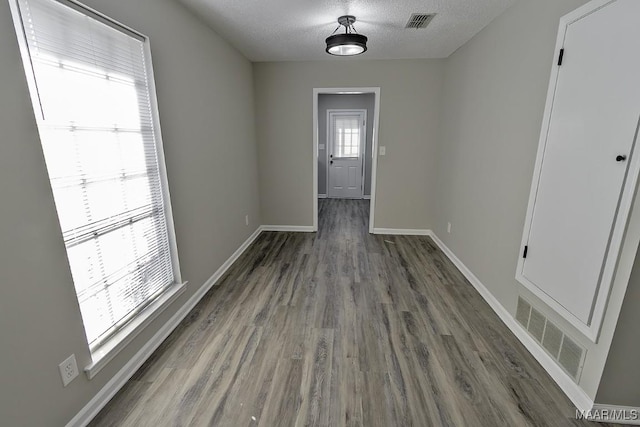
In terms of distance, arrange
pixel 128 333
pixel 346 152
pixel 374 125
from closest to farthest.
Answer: pixel 128 333, pixel 374 125, pixel 346 152

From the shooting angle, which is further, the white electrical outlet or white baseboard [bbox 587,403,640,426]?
white baseboard [bbox 587,403,640,426]

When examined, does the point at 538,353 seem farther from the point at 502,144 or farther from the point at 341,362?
the point at 502,144

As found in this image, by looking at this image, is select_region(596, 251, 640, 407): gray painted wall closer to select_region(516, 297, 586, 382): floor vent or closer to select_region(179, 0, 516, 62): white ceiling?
select_region(516, 297, 586, 382): floor vent

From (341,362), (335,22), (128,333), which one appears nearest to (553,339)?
(341,362)

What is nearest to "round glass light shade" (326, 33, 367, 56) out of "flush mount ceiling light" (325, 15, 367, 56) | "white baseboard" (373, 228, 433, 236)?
"flush mount ceiling light" (325, 15, 367, 56)

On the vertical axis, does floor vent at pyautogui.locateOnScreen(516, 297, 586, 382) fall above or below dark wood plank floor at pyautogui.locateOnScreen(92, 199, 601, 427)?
above

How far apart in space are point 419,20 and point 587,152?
1899 millimetres

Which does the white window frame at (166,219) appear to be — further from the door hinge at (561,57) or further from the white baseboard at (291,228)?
the door hinge at (561,57)

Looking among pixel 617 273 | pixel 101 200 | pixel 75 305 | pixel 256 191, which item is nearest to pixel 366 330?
pixel 617 273

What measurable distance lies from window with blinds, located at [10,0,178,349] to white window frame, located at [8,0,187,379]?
0.01 metres

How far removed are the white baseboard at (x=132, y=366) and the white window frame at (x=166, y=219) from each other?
5.5 inches

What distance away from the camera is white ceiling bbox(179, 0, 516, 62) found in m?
2.36

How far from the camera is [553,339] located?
180 cm

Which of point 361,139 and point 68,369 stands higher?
point 361,139
